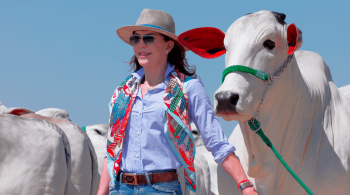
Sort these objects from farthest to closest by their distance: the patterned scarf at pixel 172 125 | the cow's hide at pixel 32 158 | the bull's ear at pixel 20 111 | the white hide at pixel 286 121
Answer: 1. the bull's ear at pixel 20 111
2. the cow's hide at pixel 32 158
3. the patterned scarf at pixel 172 125
4. the white hide at pixel 286 121

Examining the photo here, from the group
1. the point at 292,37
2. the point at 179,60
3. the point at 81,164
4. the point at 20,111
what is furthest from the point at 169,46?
the point at 20,111

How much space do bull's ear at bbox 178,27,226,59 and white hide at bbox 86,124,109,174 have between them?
350cm

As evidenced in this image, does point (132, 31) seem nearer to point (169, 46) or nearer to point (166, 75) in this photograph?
point (169, 46)

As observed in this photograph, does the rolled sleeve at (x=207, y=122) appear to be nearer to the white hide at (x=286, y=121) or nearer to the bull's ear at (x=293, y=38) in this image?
the white hide at (x=286, y=121)

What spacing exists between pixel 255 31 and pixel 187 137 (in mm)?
863

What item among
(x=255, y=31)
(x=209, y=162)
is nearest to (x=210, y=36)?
(x=255, y=31)

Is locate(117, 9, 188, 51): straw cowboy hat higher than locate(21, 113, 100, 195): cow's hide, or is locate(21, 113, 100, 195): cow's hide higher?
locate(117, 9, 188, 51): straw cowboy hat

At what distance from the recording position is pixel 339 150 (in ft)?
10.4

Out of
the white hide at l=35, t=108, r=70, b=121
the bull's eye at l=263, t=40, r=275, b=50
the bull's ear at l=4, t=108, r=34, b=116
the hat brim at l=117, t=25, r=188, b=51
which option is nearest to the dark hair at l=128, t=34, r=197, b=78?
the hat brim at l=117, t=25, r=188, b=51

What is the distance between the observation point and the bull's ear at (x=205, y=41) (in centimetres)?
323

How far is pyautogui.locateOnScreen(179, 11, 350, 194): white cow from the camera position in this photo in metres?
2.77

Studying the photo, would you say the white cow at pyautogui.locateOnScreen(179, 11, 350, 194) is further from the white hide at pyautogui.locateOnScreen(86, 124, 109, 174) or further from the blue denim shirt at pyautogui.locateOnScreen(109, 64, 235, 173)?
the white hide at pyautogui.locateOnScreen(86, 124, 109, 174)

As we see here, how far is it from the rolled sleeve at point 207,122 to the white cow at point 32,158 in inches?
81.5

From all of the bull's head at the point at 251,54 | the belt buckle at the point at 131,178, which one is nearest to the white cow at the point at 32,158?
A: the belt buckle at the point at 131,178
